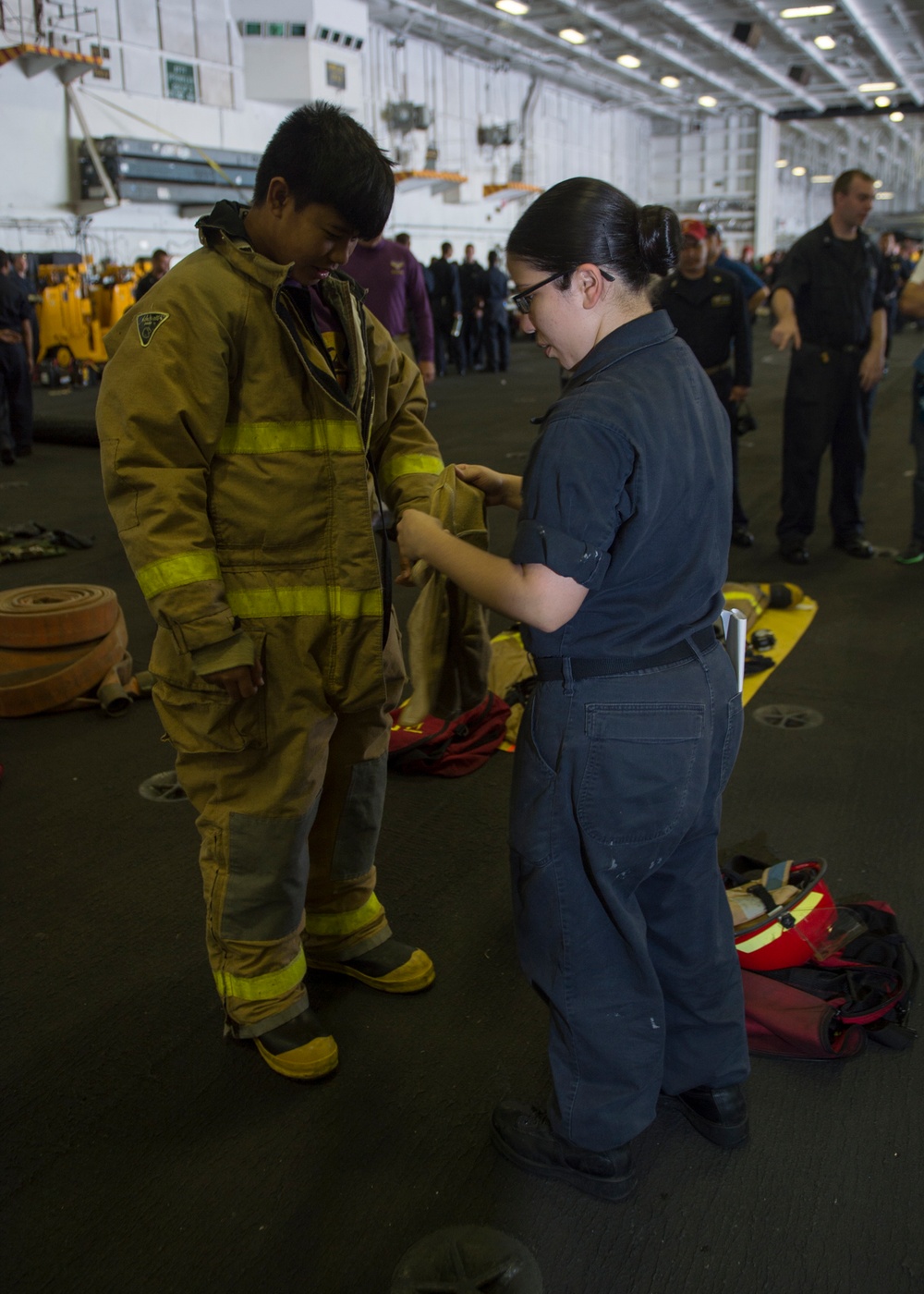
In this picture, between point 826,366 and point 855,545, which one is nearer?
point 826,366

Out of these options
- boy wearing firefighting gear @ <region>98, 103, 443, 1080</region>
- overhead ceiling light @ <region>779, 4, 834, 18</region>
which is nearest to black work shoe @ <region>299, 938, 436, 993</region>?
boy wearing firefighting gear @ <region>98, 103, 443, 1080</region>

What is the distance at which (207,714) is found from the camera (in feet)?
6.05

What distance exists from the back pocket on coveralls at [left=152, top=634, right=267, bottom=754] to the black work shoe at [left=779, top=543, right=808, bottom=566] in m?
4.49

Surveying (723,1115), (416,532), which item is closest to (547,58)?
(416,532)

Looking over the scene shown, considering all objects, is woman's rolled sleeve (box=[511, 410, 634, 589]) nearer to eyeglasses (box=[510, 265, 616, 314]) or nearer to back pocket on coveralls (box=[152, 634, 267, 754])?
eyeglasses (box=[510, 265, 616, 314])

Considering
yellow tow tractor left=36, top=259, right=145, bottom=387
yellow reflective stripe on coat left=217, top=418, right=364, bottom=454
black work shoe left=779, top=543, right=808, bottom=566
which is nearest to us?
yellow reflective stripe on coat left=217, top=418, right=364, bottom=454

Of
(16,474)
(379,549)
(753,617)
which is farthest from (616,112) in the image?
(379,549)

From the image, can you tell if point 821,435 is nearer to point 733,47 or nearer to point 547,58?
point 733,47

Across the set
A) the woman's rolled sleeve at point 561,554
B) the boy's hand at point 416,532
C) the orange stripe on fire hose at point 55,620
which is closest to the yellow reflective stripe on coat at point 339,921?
the boy's hand at point 416,532

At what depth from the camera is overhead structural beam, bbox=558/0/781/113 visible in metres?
22.7

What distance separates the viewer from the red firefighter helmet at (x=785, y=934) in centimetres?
221

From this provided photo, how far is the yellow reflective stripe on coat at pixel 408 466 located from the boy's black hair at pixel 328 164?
510 millimetres

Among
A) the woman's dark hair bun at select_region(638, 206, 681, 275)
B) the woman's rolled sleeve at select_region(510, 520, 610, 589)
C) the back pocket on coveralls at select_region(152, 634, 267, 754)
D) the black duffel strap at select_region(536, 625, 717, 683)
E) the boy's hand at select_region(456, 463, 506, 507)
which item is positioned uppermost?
the woman's dark hair bun at select_region(638, 206, 681, 275)

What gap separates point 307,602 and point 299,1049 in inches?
35.6
